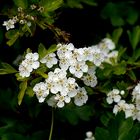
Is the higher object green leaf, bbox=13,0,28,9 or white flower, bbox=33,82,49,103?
green leaf, bbox=13,0,28,9

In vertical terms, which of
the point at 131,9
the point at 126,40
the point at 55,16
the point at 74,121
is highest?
the point at 55,16

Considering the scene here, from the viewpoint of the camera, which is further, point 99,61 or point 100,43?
point 100,43

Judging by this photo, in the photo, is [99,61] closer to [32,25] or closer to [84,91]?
[84,91]

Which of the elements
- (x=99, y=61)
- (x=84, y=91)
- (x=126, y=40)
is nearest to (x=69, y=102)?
(x=84, y=91)

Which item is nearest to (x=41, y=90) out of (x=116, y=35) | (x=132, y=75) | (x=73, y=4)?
(x=132, y=75)

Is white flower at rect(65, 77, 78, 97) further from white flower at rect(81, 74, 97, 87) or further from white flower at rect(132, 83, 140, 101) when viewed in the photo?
white flower at rect(132, 83, 140, 101)

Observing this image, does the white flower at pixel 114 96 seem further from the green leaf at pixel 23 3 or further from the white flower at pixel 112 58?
the green leaf at pixel 23 3

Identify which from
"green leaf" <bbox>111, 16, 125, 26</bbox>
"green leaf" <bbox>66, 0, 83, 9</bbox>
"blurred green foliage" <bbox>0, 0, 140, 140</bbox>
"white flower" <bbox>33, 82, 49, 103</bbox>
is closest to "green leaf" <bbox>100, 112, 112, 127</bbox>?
"blurred green foliage" <bbox>0, 0, 140, 140</bbox>
